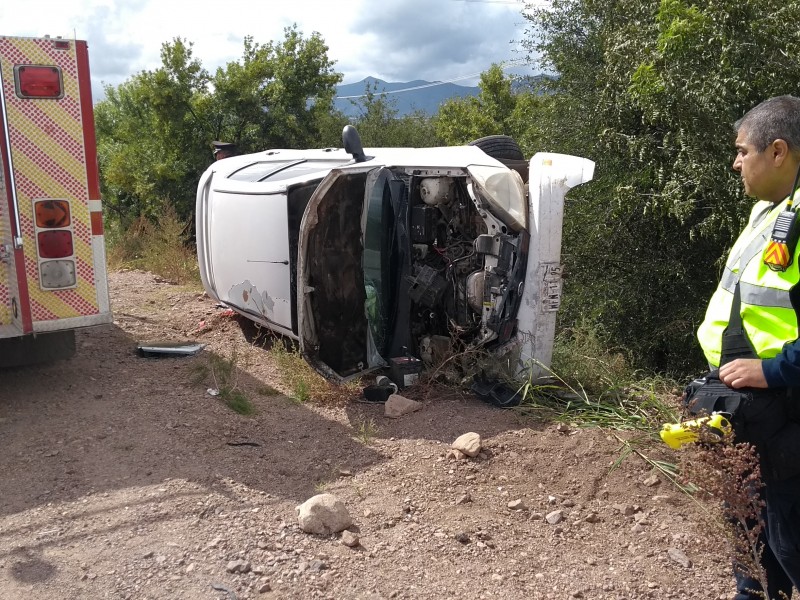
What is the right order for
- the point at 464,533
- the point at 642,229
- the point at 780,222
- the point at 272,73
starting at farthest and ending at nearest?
the point at 272,73
the point at 642,229
the point at 464,533
the point at 780,222

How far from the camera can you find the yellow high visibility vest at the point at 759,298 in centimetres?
252

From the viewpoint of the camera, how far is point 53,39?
16.2 ft

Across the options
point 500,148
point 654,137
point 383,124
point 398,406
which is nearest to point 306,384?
point 398,406

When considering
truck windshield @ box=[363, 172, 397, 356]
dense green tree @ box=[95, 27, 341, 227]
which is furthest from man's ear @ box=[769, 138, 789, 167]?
dense green tree @ box=[95, 27, 341, 227]

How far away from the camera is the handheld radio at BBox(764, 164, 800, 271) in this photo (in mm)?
2492

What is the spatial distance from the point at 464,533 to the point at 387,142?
1896 cm

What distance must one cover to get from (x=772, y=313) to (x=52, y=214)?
4.25m

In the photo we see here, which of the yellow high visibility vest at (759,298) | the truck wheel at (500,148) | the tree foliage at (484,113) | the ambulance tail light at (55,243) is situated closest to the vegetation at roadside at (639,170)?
the truck wheel at (500,148)

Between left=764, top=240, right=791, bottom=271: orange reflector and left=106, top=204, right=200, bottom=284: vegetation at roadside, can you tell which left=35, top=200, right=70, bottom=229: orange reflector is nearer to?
left=764, top=240, right=791, bottom=271: orange reflector

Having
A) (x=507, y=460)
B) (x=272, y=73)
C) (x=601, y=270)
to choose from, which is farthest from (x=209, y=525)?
(x=272, y=73)

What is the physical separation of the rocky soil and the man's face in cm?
123

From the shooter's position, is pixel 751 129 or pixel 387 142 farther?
pixel 387 142

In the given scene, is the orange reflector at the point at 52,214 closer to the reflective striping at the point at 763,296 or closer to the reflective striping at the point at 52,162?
the reflective striping at the point at 52,162

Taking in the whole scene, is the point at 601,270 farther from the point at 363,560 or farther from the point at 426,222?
the point at 363,560
